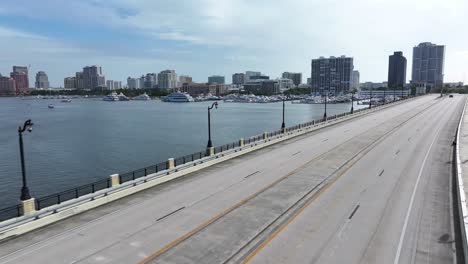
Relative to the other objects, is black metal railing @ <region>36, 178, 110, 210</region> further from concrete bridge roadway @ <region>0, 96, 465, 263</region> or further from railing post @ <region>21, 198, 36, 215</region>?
concrete bridge roadway @ <region>0, 96, 465, 263</region>

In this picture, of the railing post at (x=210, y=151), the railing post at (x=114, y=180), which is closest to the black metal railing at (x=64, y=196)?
the railing post at (x=114, y=180)

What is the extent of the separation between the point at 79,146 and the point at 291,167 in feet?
144

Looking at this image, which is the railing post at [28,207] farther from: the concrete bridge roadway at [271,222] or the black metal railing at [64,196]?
the concrete bridge roadway at [271,222]

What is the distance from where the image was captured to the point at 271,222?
15.7 metres

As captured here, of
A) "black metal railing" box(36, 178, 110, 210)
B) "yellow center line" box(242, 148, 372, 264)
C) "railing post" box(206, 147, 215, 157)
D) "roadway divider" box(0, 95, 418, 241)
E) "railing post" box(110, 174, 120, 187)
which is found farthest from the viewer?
"railing post" box(206, 147, 215, 157)

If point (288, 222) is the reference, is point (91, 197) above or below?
above

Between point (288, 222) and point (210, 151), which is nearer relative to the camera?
point (288, 222)

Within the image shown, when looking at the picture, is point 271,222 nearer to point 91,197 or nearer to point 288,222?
point 288,222

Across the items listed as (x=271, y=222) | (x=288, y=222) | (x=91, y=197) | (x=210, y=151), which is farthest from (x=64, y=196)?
(x=288, y=222)

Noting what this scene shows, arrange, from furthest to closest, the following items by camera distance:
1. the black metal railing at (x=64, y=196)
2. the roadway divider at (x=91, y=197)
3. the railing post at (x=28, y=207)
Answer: the black metal railing at (x=64, y=196), the railing post at (x=28, y=207), the roadway divider at (x=91, y=197)

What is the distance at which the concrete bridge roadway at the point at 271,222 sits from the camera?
12.8 meters

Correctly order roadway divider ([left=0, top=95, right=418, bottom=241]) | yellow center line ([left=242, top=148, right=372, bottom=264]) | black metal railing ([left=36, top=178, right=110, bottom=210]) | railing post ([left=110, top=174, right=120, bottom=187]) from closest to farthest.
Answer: yellow center line ([left=242, top=148, right=372, bottom=264]) → roadway divider ([left=0, top=95, right=418, bottom=241]) → black metal railing ([left=36, top=178, right=110, bottom=210]) → railing post ([left=110, top=174, right=120, bottom=187])

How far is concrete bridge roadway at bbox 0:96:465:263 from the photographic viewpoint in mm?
12789

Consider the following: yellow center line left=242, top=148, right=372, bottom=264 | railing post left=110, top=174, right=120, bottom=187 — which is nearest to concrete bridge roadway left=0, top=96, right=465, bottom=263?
yellow center line left=242, top=148, right=372, bottom=264
